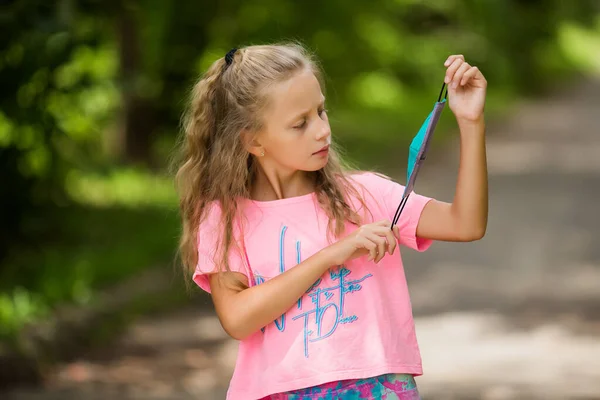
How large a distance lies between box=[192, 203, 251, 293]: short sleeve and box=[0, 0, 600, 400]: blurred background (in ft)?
8.48

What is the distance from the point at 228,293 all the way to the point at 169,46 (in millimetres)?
7953

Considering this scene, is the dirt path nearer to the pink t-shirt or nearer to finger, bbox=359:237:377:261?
the pink t-shirt

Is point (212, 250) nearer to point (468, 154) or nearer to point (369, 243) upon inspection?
point (369, 243)

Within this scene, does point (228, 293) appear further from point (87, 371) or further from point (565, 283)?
point (565, 283)

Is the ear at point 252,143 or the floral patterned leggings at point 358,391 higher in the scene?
the ear at point 252,143

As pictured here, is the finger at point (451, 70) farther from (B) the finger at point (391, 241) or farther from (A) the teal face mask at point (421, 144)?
(B) the finger at point (391, 241)

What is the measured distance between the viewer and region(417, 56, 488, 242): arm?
2.61 meters

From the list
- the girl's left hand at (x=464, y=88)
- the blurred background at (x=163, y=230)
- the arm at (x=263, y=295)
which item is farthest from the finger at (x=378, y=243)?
the blurred background at (x=163, y=230)

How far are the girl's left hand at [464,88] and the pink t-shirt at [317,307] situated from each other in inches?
9.9

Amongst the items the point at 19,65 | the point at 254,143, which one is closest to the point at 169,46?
the point at 19,65

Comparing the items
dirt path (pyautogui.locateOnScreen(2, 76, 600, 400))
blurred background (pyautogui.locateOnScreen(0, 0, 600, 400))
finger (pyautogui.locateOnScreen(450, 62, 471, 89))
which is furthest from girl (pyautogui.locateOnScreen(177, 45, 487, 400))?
dirt path (pyautogui.locateOnScreen(2, 76, 600, 400))

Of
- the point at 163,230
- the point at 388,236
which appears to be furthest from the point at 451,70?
the point at 163,230

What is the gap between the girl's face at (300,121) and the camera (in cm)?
263

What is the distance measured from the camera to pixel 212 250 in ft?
8.84
